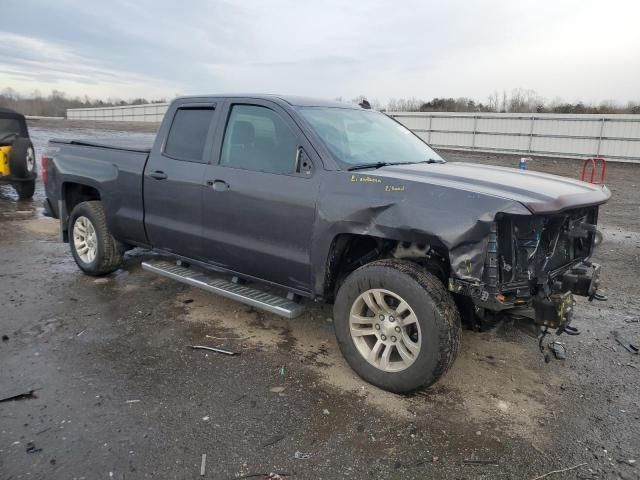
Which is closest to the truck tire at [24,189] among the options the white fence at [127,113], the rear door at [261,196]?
the rear door at [261,196]

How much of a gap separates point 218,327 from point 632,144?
68.4 feet

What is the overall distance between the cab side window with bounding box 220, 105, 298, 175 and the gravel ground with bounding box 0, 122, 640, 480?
1.43 meters

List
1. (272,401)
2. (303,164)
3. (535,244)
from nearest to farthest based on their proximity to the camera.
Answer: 1. (535,244)
2. (272,401)
3. (303,164)

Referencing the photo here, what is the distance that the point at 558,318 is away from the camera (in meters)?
3.22

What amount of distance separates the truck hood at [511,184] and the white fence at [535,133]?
1955 cm

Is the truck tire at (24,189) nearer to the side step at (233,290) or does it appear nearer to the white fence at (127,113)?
the side step at (233,290)

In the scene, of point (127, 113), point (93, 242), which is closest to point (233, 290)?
point (93, 242)

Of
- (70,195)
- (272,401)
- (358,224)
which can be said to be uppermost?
(358,224)

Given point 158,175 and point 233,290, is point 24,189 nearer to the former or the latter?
point 158,175

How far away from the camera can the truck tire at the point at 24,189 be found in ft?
34.3

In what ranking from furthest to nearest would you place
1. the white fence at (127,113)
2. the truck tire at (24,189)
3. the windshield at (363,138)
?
the white fence at (127,113) → the truck tire at (24,189) → the windshield at (363,138)

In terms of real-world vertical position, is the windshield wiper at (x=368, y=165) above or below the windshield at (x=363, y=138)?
below

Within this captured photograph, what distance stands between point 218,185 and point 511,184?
2.28 metres

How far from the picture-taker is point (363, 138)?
4332 mm
